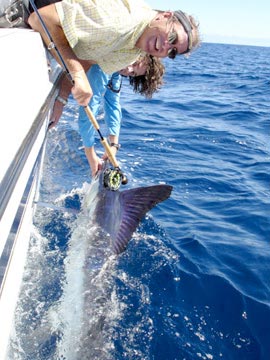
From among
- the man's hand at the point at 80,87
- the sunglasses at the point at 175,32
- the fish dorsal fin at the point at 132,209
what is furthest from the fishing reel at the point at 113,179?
the sunglasses at the point at 175,32

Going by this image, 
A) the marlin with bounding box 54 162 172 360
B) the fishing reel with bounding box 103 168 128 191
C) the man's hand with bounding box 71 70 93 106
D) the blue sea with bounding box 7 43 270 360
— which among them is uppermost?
the man's hand with bounding box 71 70 93 106

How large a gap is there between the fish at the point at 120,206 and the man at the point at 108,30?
0.65 metres

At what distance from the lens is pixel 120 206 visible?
9.09ft

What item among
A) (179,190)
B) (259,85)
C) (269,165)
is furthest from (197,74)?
(179,190)

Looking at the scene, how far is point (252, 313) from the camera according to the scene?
113 inches

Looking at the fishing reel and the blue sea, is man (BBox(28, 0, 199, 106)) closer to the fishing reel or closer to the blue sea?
the fishing reel

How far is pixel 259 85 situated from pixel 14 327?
12795 millimetres

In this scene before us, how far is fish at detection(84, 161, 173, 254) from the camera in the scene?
2.59m

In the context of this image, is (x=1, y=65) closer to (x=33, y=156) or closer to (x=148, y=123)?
(x=33, y=156)

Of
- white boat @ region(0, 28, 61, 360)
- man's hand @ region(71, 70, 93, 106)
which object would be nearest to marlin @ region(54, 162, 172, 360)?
white boat @ region(0, 28, 61, 360)

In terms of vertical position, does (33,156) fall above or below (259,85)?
above

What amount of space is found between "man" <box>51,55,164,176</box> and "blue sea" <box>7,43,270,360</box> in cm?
41

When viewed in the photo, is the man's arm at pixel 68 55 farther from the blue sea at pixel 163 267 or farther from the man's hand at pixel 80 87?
the blue sea at pixel 163 267

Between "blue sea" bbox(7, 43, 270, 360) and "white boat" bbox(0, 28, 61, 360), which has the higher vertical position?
"white boat" bbox(0, 28, 61, 360)
